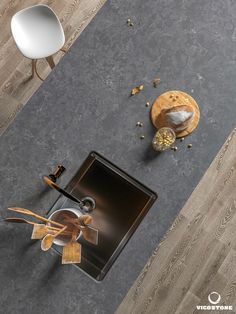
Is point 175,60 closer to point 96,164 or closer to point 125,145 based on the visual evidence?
point 125,145

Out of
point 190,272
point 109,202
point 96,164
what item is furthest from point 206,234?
point 96,164

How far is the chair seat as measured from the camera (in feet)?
8.90

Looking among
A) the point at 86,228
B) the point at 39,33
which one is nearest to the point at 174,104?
the point at 86,228

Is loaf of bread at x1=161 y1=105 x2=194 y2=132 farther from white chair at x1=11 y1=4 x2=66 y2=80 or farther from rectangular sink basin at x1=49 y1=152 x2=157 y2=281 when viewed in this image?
white chair at x1=11 y1=4 x2=66 y2=80

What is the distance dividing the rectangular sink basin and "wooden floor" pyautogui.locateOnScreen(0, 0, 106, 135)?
119cm

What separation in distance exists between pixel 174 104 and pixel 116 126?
1.06 ft

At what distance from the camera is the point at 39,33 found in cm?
273

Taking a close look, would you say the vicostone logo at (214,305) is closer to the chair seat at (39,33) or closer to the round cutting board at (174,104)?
the round cutting board at (174,104)

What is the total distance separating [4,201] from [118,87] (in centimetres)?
82

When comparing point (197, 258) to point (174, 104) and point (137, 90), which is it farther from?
point (137, 90)

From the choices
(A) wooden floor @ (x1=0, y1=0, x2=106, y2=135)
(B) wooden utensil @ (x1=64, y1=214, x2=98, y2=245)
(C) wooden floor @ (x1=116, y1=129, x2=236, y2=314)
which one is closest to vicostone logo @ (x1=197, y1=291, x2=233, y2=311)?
(C) wooden floor @ (x1=116, y1=129, x2=236, y2=314)

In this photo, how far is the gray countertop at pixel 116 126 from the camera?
6.71 ft

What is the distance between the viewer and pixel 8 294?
6.63 feet

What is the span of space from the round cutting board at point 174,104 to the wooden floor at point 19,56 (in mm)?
1329
